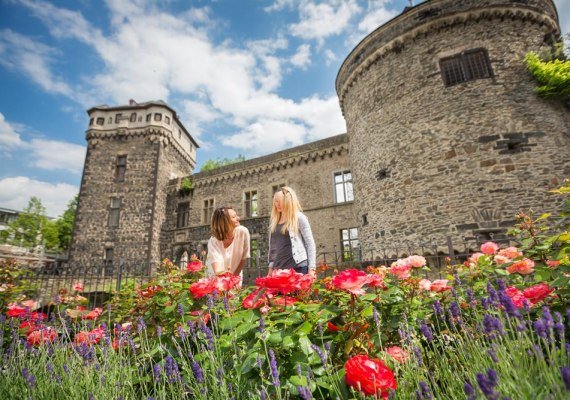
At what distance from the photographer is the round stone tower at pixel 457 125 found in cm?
800

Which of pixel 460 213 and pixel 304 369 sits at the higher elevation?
pixel 460 213

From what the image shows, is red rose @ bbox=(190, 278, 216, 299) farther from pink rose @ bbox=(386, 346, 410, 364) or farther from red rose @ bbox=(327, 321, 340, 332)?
pink rose @ bbox=(386, 346, 410, 364)

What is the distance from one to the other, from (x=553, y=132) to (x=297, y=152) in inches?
428

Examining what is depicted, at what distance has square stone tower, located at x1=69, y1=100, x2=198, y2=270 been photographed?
703 inches

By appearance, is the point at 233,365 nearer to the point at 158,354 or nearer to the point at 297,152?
the point at 158,354

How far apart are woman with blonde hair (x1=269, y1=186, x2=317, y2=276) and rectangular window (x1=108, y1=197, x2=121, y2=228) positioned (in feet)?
58.5

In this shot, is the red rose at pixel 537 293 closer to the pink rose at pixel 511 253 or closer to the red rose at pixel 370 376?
the pink rose at pixel 511 253

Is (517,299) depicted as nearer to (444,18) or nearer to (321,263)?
(321,263)

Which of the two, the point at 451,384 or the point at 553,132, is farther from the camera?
the point at 553,132

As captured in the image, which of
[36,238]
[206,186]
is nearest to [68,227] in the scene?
[36,238]

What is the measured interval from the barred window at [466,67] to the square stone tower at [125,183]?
1678cm

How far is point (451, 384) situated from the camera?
59.7 inches

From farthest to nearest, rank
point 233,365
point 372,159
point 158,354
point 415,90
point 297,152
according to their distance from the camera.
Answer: point 297,152 → point 372,159 → point 415,90 → point 158,354 → point 233,365

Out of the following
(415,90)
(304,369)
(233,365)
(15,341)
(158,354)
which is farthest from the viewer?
(415,90)
